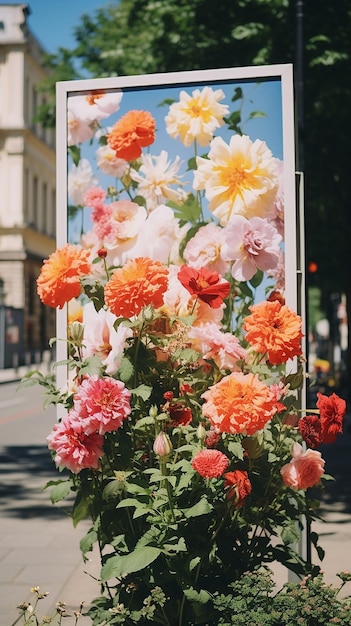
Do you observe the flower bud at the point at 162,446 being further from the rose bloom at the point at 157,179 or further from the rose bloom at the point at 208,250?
the rose bloom at the point at 157,179

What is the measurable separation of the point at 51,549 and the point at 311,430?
158 inches

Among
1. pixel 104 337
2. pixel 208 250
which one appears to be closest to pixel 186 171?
pixel 208 250

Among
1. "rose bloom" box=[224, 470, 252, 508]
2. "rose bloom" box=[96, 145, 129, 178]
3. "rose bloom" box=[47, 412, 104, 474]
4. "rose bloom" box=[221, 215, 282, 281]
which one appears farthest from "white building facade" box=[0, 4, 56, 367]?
"rose bloom" box=[224, 470, 252, 508]

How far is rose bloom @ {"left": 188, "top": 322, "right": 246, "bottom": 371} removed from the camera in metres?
3.86

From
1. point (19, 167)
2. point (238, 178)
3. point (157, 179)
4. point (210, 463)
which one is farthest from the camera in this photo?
point (19, 167)

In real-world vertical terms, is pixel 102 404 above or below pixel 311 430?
above

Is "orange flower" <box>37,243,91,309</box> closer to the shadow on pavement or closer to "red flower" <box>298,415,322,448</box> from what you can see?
"red flower" <box>298,415,322,448</box>

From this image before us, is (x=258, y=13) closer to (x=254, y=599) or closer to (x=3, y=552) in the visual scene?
(x=3, y=552)

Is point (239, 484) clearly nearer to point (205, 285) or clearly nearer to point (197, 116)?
point (205, 285)

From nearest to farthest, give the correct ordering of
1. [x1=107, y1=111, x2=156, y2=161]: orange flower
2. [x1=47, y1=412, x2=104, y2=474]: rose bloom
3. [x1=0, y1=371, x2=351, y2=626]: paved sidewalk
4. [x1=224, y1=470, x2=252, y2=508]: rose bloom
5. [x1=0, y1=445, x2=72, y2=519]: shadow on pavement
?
[x1=224, y1=470, x2=252, y2=508]: rose bloom
[x1=47, y1=412, x2=104, y2=474]: rose bloom
[x1=107, y1=111, x2=156, y2=161]: orange flower
[x1=0, y1=371, x2=351, y2=626]: paved sidewalk
[x1=0, y1=445, x2=72, y2=519]: shadow on pavement

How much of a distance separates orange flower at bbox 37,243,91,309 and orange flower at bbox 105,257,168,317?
0.81 feet

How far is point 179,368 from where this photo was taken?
3969mm

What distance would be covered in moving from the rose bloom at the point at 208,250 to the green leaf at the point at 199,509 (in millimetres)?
1017

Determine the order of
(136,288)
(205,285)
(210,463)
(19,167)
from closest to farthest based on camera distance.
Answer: (210,463)
(136,288)
(205,285)
(19,167)
